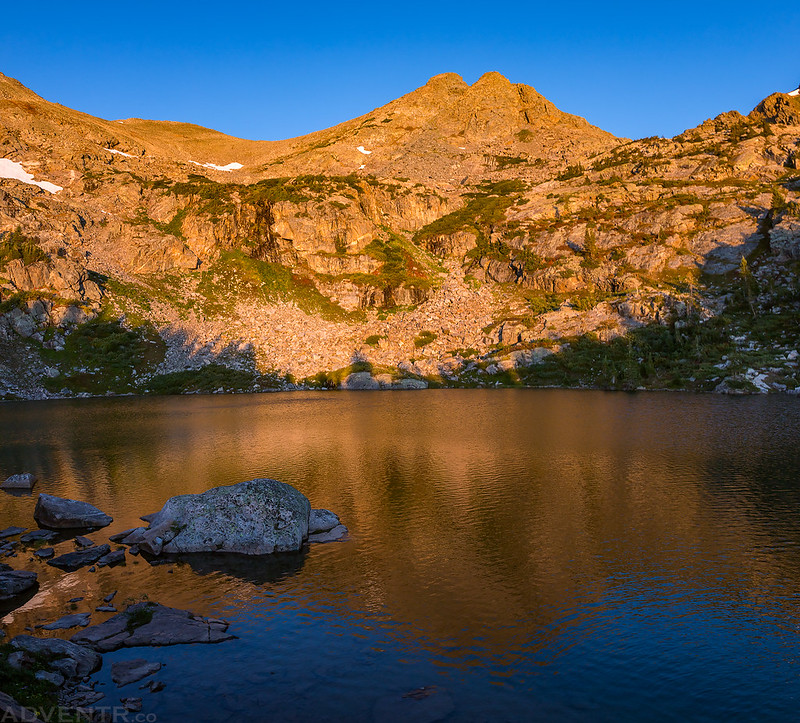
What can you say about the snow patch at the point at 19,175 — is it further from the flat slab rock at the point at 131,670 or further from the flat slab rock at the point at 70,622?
the flat slab rock at the point at 131,670

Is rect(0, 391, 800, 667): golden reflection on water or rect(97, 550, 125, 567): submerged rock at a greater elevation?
rect(0, 391, 800, 667): golden reflection on water

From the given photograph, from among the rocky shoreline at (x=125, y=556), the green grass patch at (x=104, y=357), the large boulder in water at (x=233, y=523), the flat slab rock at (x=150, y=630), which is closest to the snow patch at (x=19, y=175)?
the green grass patch at (x=104, y=357)

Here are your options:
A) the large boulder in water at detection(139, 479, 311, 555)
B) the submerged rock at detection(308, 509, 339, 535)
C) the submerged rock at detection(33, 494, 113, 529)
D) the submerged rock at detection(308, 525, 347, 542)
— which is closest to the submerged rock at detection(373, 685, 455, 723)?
the large boulder in water at detection(139, 479, 311, 555)

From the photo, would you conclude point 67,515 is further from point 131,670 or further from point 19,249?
point 19,249

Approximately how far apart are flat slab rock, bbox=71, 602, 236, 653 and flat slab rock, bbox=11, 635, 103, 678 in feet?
2.77

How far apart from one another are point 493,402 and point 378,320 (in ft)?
215

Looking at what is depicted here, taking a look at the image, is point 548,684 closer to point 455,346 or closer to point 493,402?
point 493,402

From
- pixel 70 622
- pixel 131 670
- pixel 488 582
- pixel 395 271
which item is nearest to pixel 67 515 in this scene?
pixel 70 622

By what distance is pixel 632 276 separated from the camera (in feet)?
428

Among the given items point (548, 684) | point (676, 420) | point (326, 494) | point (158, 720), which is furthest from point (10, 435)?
point (676, 420)

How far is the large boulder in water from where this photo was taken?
93.1ft

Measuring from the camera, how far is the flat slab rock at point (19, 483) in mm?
42312

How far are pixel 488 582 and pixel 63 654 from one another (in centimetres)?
1670

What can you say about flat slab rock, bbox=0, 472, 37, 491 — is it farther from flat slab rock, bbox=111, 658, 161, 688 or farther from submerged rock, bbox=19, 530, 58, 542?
flat slab rock, bbox=111, 658, 161, 688
